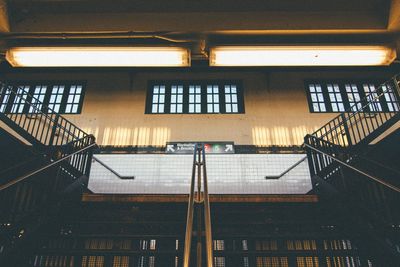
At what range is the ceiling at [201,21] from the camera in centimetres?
499

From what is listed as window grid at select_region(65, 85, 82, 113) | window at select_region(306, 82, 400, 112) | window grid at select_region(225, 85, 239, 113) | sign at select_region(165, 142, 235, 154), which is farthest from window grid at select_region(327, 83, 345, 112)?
window grid at select_region(65, 85, 82, 113)

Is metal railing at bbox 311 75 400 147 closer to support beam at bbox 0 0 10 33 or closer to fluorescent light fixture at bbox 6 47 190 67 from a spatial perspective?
fluorescent light fixture at bbox 6 47 190 67

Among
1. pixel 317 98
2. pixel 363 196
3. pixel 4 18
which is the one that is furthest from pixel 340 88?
pixel 4 18

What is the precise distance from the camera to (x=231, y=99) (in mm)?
8414

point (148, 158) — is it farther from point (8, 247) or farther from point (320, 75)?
point (320, 75)

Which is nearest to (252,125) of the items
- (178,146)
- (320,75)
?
(178,146)

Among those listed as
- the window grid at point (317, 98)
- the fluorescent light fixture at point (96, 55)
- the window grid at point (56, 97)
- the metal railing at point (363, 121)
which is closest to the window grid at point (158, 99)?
the window grid at point (56, 97)

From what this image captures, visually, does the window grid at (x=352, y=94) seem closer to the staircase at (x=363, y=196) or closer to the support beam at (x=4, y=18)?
the staircase at (x=363, y=196)

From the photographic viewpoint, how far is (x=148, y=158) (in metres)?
7.16

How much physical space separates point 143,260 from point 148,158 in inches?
118

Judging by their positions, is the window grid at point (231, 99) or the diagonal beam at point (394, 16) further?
the window grid at point (231, 99)

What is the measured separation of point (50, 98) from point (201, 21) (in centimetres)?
585

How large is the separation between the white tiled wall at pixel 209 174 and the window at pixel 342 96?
7.36 feet

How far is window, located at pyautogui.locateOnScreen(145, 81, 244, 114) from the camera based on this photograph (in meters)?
8.23
